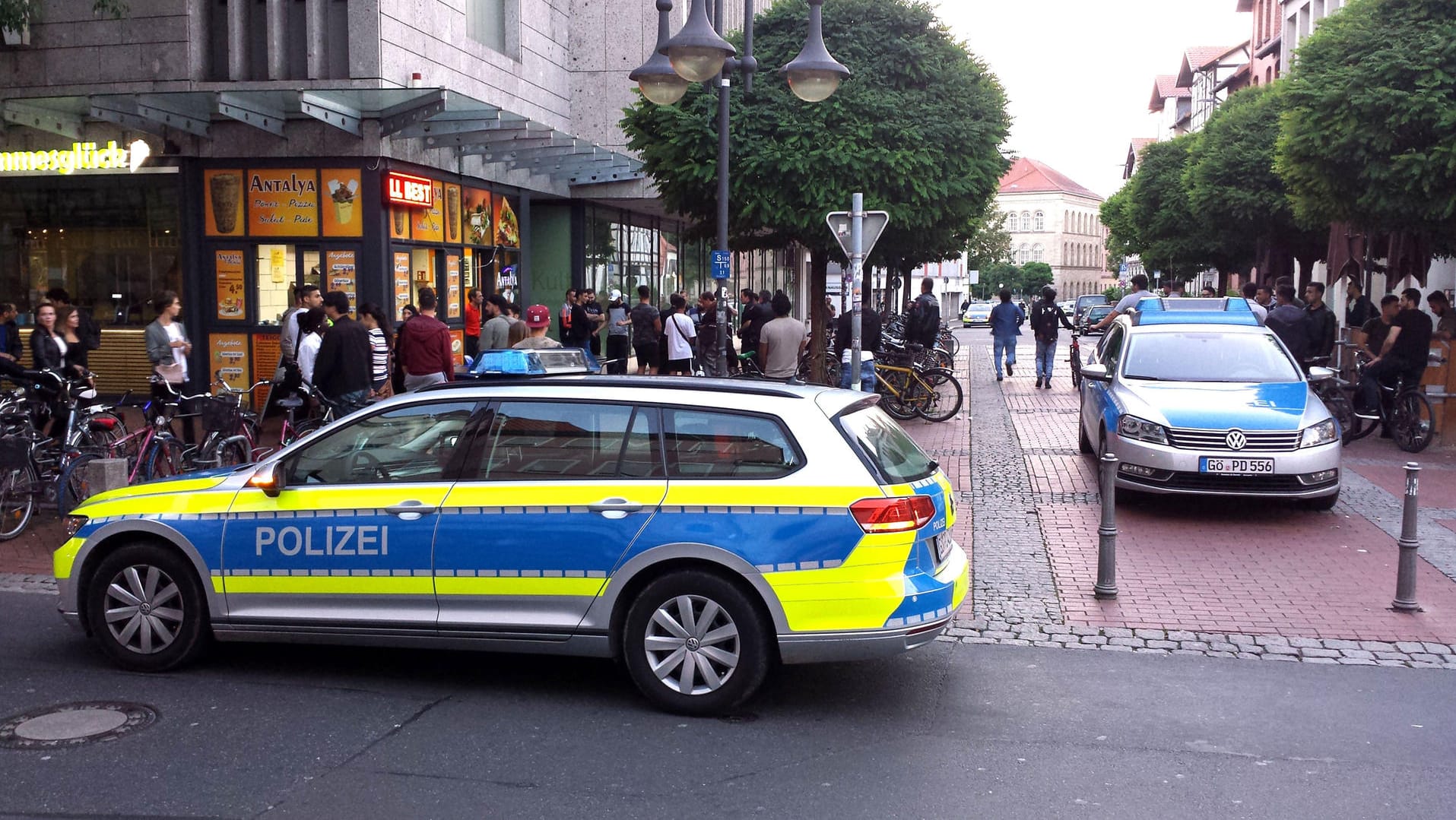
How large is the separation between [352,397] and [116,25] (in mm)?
8490

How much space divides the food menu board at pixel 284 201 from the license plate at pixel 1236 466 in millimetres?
12461

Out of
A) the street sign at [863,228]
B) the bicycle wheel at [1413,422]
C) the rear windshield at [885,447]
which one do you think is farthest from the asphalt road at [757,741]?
the bicycle wheel at [1413,422]

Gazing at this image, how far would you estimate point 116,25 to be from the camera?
57.9 ft

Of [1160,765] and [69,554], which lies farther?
[69,554]

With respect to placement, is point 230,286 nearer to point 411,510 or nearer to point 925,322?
point 925,322

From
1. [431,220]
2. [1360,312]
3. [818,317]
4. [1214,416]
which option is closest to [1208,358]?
[1214,416]

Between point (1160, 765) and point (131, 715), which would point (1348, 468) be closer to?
point (1160, 765)

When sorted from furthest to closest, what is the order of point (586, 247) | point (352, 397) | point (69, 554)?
point (586, 247) → point (352, 397) → point (69, 554)

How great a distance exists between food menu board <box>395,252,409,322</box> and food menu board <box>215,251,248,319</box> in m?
1.99

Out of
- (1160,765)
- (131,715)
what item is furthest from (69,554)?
(1160,765)

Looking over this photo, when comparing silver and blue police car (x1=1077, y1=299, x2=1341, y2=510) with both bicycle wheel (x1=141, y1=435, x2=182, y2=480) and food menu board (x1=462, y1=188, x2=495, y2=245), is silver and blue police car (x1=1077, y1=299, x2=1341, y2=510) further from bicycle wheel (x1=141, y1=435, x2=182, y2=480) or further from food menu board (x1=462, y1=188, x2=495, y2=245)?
food menu board (x1=462, y1=188, x2=495, y2=245)

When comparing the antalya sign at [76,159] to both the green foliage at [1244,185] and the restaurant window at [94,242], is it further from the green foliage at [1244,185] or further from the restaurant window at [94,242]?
the green foliage at [1244,185]

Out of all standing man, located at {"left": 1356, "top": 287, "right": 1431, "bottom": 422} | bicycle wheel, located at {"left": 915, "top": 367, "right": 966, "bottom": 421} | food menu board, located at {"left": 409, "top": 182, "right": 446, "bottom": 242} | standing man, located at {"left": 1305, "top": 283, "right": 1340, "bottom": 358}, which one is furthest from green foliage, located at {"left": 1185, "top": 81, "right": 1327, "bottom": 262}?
food menu board, located at {"left": 409, "top": 182, "right": 446, "bottom": 242}

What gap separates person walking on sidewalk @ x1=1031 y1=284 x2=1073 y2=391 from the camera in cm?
2394
